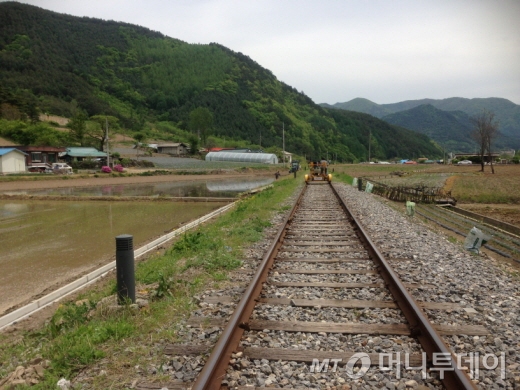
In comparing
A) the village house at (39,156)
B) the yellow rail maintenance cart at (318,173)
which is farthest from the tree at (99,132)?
the yellow rail maintenance cart at (318,173)

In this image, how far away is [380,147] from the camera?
158 meters

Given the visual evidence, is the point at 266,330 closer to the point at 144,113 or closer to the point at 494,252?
the point at 494,252

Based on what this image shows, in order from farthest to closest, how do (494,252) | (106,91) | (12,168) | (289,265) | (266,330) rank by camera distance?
(106,91) → (12,168) → (494,252) → (289,265) → (266,330)

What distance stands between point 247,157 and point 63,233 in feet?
221

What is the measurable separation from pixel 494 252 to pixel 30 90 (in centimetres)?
13447

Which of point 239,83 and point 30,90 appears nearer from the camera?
point 30,90

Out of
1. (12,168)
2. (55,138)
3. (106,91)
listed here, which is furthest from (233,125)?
(12,168)

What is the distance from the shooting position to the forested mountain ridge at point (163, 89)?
5108 inches

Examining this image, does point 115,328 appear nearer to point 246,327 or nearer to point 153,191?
point 246,327

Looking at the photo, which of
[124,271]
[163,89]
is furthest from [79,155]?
[163,89]

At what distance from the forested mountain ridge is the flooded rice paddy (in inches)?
3678

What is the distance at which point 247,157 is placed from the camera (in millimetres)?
81562

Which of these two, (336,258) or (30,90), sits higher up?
(30,90)

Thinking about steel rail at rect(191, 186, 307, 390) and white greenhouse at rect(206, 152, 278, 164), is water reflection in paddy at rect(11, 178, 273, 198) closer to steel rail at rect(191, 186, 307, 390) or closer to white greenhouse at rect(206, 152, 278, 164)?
steel rail at rect(191, 186, 307, 390)
